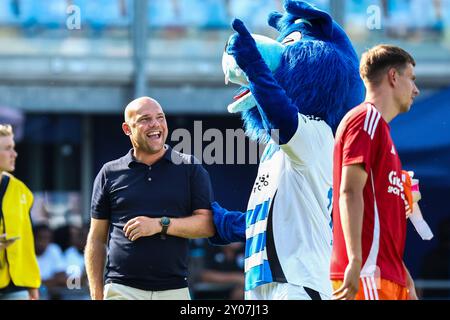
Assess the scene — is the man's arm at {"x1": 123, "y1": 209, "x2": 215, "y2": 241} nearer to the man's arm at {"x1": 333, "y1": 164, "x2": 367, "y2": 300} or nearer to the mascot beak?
the mascot beak

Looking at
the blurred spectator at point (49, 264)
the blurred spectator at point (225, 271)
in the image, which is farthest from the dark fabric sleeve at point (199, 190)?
the blurred spectator at point (49, 264)

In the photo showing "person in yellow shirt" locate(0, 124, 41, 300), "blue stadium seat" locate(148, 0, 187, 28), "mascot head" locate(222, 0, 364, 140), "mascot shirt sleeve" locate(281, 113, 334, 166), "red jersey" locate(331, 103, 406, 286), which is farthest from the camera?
"blue stadium seat" locate(148, 0, 187, 28)

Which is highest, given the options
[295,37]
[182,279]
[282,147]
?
[295,37]

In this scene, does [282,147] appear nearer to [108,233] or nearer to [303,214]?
[303,214]

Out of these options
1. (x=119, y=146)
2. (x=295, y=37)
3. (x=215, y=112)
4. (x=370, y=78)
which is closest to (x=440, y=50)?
(x=215, y=112)

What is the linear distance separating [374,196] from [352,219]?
0.19 metres

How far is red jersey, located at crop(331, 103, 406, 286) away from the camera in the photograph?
4.38 metres

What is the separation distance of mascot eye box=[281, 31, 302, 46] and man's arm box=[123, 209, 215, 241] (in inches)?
38.4

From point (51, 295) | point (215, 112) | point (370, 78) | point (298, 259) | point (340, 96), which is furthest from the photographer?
point (215, 112)

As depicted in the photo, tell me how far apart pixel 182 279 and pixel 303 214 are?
80 centimetres

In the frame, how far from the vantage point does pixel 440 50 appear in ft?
39.9

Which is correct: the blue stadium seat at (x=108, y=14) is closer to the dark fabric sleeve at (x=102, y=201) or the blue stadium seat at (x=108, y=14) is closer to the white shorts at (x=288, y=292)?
the dark fabric sleeve at (x=102, y=201)

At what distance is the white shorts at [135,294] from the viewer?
214 inches

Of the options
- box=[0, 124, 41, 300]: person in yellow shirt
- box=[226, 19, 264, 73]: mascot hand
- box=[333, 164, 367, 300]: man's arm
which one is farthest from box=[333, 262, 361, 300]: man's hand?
box=[0, 124, 41, 300]: person in yellow shirt
